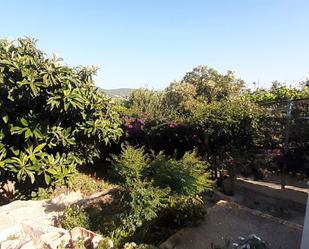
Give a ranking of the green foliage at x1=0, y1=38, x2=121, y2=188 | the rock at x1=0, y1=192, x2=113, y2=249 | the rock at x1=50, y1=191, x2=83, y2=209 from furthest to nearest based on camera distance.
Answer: the rock at x1=50, y1=191, x2=83, y2=209 < the green foliage at x1=0, y1=38, x2=121, y2=188 < the rock at x1=0, y1=192, x2=113, y2=249

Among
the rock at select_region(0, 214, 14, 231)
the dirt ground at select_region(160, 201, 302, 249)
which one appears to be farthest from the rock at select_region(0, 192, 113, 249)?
the dirt ground at select_region(160, 201, 302, 249)

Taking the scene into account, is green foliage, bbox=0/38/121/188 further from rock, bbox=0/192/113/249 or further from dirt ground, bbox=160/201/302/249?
dirt ground, bbox=160/201/302/249

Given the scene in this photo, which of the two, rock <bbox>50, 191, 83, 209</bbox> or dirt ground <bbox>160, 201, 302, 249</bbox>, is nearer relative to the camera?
dirt ground <bbox>160, 201, 302, 249</bbox>

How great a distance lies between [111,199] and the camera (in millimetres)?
6410

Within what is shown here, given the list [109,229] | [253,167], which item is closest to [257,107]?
[253,167]

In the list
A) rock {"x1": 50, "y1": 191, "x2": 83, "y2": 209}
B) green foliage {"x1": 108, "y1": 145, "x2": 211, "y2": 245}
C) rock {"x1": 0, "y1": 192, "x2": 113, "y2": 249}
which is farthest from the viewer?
rock {"x1": 50, "y1": 191, "x2": 83, "y2": 209}

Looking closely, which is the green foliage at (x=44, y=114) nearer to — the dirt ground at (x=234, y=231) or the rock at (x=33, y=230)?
the rock at (x=33, y=230)

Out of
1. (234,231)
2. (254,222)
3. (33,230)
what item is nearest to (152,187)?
(234,231)

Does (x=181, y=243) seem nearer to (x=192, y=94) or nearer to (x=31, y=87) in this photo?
(x=31, y=87)

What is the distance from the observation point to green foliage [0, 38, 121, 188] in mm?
5203

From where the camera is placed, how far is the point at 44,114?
A: 5664mm

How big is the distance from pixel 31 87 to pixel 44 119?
812 mm

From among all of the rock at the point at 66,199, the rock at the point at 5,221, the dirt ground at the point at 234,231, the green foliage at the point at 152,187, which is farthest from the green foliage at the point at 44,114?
the dirt ground at the point at 234,231

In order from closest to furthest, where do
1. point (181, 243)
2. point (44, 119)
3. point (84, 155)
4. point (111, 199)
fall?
point (181, 243) → point (44, 119) → point (111, 199) → point (84, 155)
